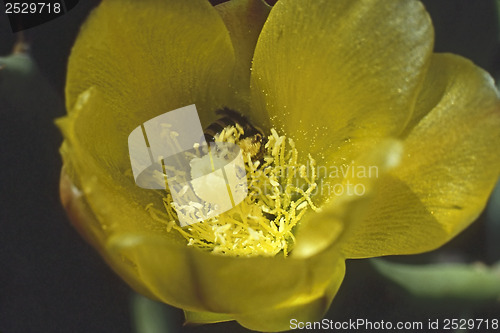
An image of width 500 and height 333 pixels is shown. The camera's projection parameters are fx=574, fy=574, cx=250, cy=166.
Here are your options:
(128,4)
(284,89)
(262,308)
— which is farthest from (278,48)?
(262,308)

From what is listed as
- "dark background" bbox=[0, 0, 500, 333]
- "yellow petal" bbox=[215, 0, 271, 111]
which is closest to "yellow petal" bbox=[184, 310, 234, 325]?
"dark background" bbox=[0, 0, 500, 333]

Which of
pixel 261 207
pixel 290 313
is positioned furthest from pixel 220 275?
pixel 261 207

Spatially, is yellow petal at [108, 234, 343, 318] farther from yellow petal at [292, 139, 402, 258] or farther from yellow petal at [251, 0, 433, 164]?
yellow petal at [251, 0, 433, 164]

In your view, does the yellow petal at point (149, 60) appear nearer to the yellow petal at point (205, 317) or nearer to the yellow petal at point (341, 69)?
the yellow petal at point (341, 69)

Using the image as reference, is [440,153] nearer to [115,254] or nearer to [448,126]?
[448,126]

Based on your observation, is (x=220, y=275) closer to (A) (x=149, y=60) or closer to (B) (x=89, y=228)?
(B) (x=89, y=228)

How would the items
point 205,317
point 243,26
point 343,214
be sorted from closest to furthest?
1. point 343,214
2. point 205,317
3. point 243,26
